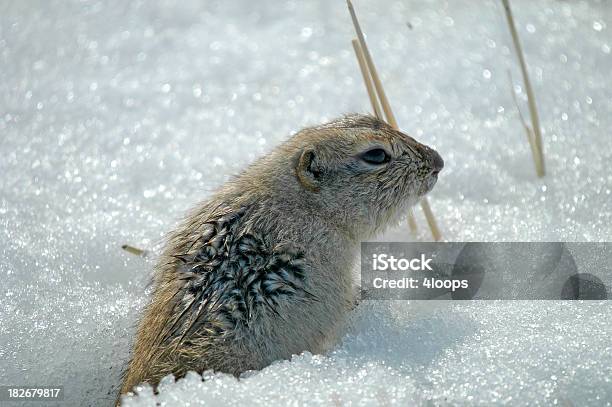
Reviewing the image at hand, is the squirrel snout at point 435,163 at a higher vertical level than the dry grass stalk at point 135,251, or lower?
higher

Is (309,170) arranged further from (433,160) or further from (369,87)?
(369,87)

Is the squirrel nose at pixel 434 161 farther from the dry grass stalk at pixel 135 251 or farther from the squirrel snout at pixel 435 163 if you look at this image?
the dry grass stalk at pixel 135 251

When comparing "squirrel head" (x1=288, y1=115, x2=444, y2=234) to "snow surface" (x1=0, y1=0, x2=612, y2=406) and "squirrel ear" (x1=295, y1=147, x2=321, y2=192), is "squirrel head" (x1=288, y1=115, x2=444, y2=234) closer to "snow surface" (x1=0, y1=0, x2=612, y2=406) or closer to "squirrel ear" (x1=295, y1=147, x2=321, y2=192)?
"squirrel ear" (x1=295, y1=147, x2=321, y2=192)

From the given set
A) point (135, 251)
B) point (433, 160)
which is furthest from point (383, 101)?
point (135, 251)

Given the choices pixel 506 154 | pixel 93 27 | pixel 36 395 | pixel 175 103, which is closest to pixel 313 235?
pixel 36 395

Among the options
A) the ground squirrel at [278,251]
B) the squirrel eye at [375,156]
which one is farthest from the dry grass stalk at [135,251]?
the squirrel eye at [375,156]

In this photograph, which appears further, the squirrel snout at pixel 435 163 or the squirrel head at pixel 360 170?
the squirrel snout at pixel 435 163

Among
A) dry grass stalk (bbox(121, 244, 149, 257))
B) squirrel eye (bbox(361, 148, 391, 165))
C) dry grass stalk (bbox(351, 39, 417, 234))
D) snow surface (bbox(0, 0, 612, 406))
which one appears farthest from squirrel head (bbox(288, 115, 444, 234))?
dry grass stalk (bbox(121, 244, 149, 257))
